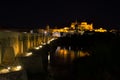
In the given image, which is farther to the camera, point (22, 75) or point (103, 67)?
point (103, 67)

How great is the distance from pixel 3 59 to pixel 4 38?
131 centimetres

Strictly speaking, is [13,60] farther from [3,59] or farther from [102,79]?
[102,79]

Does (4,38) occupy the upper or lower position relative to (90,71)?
upper

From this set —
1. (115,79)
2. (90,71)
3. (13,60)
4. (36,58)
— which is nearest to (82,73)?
(90,71)

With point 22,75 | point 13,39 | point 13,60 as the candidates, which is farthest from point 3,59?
point 22,75

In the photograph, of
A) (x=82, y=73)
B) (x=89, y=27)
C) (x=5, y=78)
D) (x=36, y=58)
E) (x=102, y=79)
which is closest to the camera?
(x=5, y=78)

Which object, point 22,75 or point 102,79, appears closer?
point 22,75

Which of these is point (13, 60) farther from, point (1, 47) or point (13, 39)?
point (13, 39)

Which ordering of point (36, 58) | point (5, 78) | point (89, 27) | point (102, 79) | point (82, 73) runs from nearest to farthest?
point (5, 78) → point (36, 58) → point (102, 79) → point (82, 73) → point (89, 27)

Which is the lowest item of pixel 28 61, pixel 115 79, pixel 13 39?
pixel 115 79

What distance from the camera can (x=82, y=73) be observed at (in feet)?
70.4

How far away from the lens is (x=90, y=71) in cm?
2244

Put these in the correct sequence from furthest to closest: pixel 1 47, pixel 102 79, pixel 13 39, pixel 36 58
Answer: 1. pixel 102 79
2. pixel 13 39
3. pixel 36 58
4. pixel 1 47

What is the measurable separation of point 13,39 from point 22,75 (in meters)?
7.43
